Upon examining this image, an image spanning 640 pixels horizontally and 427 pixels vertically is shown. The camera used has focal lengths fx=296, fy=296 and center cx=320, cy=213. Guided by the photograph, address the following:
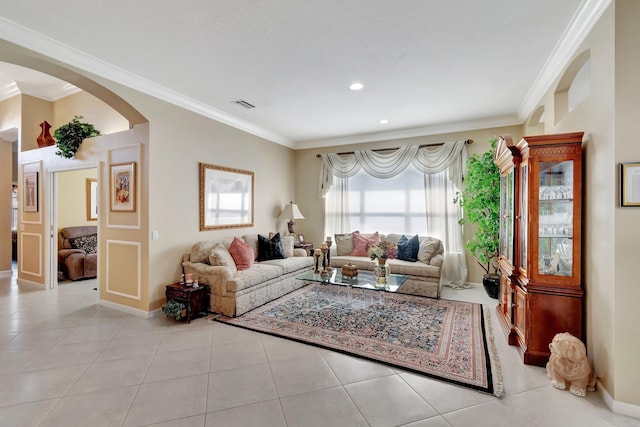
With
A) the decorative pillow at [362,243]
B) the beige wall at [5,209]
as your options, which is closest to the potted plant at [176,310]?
the decorative pillow at [362,243]

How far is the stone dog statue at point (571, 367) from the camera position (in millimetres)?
2176

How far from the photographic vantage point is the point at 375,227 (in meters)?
6.00

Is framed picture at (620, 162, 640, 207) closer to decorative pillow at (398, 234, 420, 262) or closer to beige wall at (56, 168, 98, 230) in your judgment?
decorative pillow at (398, 234, 420, 262)

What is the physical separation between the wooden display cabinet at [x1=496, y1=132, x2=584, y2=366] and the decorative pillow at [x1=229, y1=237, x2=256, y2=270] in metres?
3.35

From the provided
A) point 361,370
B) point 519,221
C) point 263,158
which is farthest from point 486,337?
point 263,158

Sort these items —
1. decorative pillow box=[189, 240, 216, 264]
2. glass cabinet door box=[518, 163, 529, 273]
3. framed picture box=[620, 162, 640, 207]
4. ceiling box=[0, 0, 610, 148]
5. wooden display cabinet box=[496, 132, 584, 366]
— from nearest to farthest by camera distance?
framed picture box=[620, 162, 640, 207] < ceiling box=[0, 0, 610, 148] < wooden display cabinet box=[496, 132, 584, 366] < glass cabinet door box=[518, 163, 529, 273] < decorative pillow box=[189, 240, 216, 264]

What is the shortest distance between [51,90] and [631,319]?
26.2ft

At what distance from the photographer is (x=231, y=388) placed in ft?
7.43

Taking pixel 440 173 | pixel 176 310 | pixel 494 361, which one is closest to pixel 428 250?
pixel 440 173

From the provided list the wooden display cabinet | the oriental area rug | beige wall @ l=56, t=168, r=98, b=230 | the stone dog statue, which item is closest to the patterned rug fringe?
the oriental area rug

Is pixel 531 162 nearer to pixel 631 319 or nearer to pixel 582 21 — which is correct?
pixel 582 21

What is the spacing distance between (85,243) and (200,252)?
352 centimetres

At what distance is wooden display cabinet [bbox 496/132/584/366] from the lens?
245cm

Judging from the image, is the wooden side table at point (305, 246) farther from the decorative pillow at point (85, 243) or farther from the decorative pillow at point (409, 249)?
the decorative pillow at point (85, 243)
